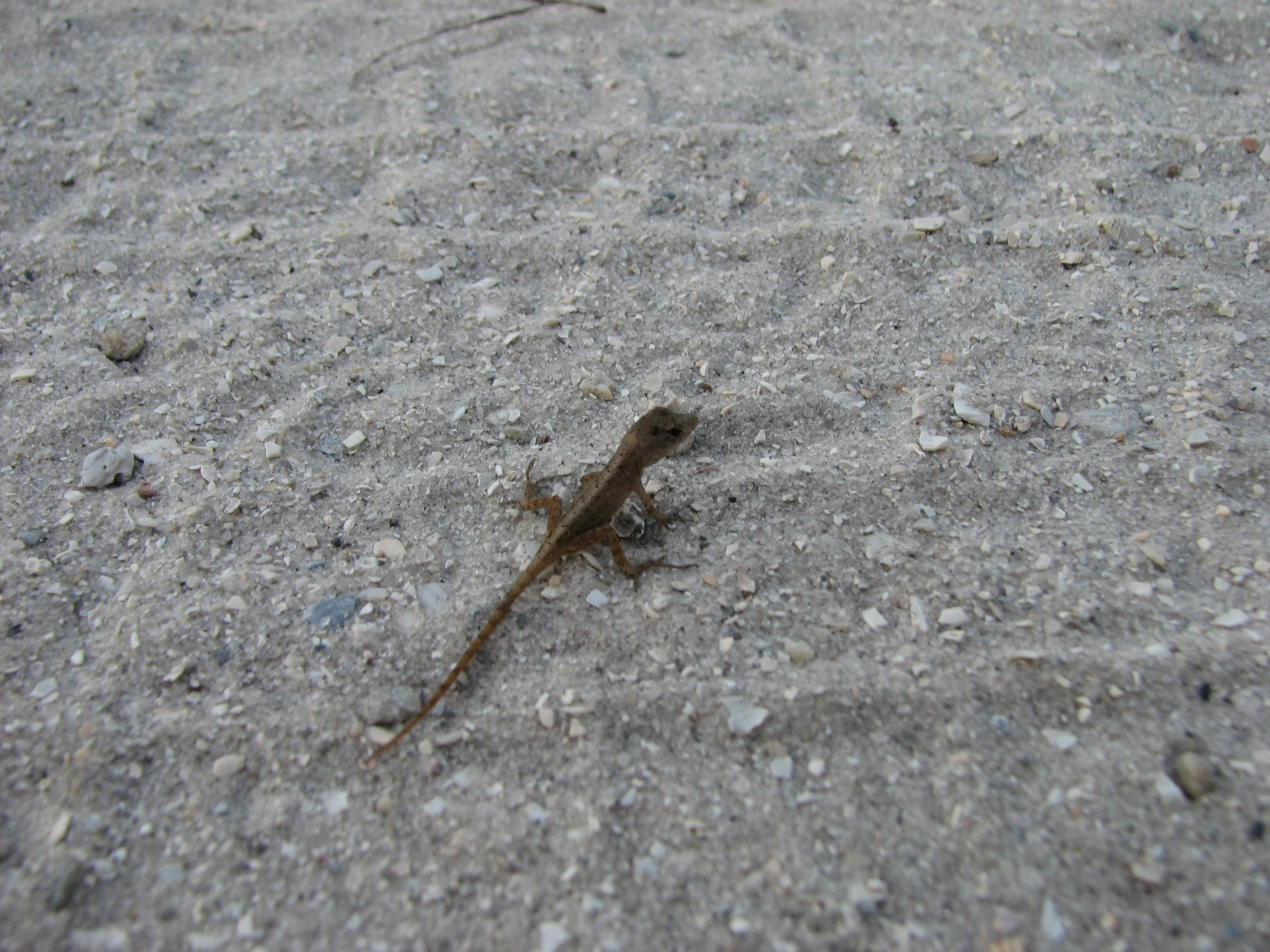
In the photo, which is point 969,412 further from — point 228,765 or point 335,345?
point 228,765

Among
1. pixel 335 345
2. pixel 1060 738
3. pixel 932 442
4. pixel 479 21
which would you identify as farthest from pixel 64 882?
pixel 479 21

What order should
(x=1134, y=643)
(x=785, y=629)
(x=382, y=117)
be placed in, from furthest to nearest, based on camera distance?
(x=382, y=117) < (x=785, y=629) < (x=1134, y=643)

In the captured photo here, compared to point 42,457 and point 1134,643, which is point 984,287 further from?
point 42,457

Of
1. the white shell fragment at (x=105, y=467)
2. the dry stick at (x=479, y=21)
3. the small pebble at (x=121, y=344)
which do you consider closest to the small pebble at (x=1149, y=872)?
the white shell fragment at (x=105, y=467)

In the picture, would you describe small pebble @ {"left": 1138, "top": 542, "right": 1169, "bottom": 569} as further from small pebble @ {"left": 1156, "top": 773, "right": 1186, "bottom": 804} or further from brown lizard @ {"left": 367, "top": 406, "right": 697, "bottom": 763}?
brown lizard @ {"left": 367, "top": 406, "right": 697, "bottom": 763}

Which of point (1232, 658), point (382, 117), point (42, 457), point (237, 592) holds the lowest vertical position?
point (1232, 658)

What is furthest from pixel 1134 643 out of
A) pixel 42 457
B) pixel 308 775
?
pixel 42 457
